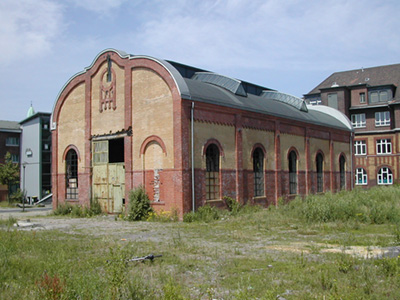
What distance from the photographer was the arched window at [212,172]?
19.2m

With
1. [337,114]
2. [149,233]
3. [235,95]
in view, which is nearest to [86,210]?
[149,233]

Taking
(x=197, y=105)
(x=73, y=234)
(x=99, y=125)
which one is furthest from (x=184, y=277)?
(x=99, y=125)

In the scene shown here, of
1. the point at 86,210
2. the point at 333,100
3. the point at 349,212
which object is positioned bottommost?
the point at 86,210

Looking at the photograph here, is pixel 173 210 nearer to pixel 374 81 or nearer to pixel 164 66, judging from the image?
pixel 164 66

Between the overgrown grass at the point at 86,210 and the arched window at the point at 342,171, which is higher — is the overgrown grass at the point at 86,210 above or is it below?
below

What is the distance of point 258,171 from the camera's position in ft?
74.6

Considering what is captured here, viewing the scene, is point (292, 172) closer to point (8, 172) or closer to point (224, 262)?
point (224, 262)

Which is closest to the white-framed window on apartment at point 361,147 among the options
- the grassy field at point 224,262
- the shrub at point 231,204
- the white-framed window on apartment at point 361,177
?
the white-framed window on apartment at point 361,177

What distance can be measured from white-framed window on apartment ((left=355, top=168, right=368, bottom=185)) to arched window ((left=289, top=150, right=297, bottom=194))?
22.6m

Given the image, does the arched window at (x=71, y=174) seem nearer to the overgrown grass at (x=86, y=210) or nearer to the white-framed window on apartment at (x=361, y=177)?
the overgrown grass at (x=86, y=210)

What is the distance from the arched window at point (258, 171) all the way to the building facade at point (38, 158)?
26458mm

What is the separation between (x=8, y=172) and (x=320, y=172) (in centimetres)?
2836

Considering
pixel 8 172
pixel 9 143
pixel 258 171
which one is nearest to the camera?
pixel 258 171

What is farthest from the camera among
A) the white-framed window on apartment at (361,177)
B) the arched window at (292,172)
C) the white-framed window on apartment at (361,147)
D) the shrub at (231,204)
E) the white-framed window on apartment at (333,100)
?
the white-framed window on apartment at (333,100)
